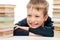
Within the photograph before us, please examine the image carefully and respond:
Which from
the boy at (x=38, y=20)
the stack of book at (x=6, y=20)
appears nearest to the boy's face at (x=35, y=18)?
the boy at (x=38, y=20)

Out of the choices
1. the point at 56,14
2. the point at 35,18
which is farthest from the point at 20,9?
the point at 56,14

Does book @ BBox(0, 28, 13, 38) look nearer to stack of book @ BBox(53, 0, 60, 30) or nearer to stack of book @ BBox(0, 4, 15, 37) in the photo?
stack of book @ BBox(0, 4, 15, 37)

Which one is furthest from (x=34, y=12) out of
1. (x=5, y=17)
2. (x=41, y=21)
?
(x=5, y=17)

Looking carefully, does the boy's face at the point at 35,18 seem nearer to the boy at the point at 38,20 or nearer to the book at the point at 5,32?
the boy at the point at 38,20

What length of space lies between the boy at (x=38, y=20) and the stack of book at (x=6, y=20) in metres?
0.09

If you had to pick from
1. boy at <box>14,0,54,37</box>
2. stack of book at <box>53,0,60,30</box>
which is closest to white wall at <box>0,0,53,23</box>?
boy at <box>14,0,54,37</box>

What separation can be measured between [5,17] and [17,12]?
3.4 inches

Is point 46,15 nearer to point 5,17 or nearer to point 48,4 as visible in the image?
point 48,4

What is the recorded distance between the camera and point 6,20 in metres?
0.75

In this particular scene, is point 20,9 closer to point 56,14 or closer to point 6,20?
point 6,20

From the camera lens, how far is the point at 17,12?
2.61 feet

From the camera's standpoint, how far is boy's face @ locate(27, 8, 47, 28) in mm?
763

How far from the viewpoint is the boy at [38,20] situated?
76 centimetres

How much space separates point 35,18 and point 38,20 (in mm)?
22
